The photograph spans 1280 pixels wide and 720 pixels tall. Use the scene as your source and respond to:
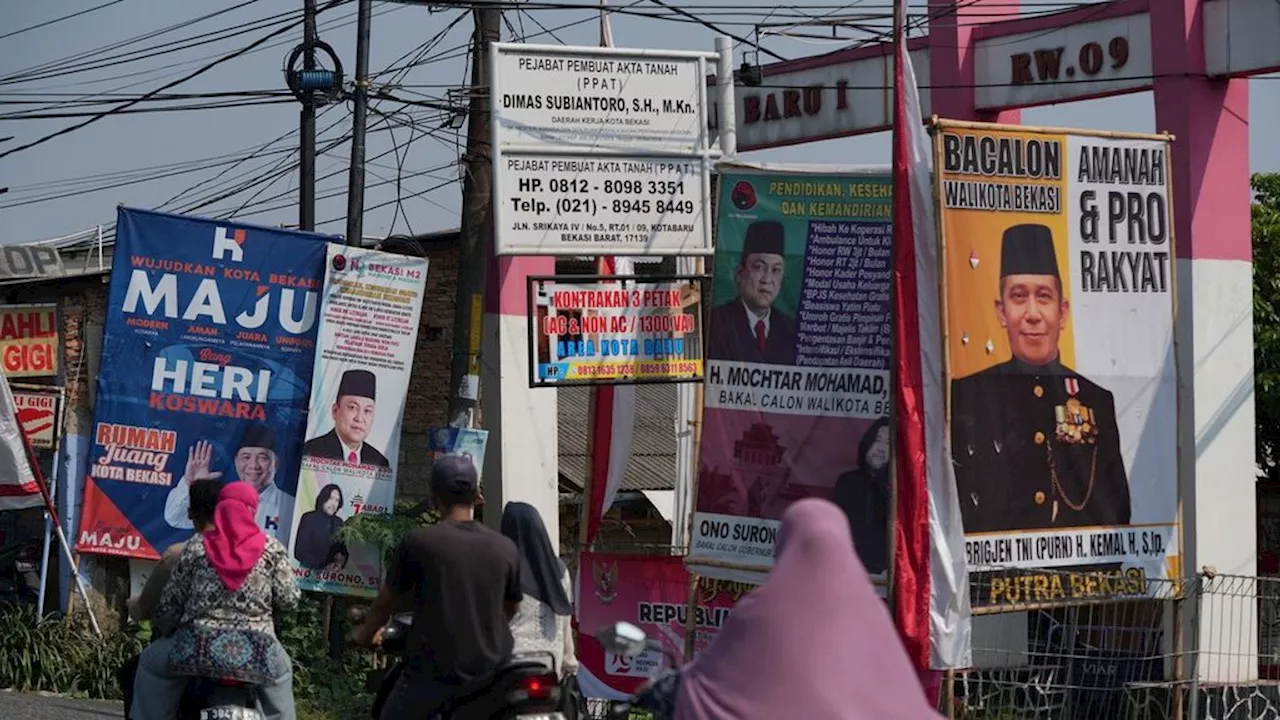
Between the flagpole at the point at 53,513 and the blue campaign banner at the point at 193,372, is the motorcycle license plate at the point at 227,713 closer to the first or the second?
the blue campaign banner at the point at 193,372

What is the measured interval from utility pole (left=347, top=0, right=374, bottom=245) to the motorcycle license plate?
13.5 meters

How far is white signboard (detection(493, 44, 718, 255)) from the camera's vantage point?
12.1 metres

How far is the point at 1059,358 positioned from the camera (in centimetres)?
1025

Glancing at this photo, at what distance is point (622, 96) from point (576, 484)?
8.09 metres

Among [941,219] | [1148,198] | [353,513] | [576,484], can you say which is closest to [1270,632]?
[1148,198]

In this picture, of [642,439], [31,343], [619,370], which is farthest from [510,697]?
[642,439]

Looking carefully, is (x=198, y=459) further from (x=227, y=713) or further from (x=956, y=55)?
(x=227, y=713)

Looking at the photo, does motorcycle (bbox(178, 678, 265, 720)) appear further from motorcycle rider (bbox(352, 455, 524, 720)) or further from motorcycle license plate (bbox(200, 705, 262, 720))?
motorcycle rider (bbox(352, 455, 524, 720))

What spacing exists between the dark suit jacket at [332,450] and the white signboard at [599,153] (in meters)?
4.40

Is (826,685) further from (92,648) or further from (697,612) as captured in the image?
(92,648)

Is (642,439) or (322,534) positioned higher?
(642,439)

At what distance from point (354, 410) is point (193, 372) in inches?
54.6

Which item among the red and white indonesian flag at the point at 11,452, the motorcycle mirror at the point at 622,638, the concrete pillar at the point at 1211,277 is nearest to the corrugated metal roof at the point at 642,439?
the red and white indonesian flag at the point at 11,452

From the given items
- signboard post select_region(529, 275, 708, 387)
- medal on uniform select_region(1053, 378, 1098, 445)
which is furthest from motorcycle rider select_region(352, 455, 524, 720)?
signboard post select_region(529, 275, 708, 387)
